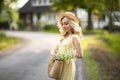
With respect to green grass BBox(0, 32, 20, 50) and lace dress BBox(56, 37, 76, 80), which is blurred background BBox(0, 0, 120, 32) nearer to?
green grass BBox(0, 32, 20, 50)

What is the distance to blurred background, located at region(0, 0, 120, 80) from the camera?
16.9 metres

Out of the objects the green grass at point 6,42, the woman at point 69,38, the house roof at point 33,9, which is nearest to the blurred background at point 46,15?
the house roof at point 33,9

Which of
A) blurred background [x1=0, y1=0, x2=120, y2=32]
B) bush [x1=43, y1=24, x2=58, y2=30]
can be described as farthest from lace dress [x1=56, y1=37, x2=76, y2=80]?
bush [x1=43, y1=24, x2=58, y2=30]

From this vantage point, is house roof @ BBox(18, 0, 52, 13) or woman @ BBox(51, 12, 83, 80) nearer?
woman @ BBox(51, 12, 83, 80)

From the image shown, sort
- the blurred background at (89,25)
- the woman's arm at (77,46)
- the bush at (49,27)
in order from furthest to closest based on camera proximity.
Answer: the bush at (49,27), the blurred background at (89,25), the woman's arm at (77,46)

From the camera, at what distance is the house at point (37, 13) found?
69.0 m

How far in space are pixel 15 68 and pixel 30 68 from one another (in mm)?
635

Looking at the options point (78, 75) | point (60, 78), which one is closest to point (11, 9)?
point (78, 75)

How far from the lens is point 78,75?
43.4 ft

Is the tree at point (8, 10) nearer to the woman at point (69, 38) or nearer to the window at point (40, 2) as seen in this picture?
the woman at point (69, 38)

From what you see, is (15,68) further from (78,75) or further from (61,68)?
(61,68)

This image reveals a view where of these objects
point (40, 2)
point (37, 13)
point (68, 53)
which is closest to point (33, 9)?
point (37, 13)

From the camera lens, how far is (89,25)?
173 ft

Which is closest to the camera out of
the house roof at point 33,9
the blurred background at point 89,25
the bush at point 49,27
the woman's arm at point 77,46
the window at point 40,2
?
the woman's arm at point 77,46
